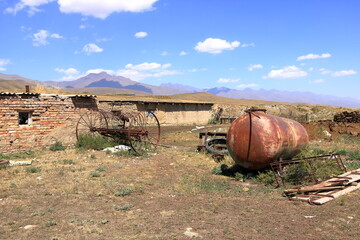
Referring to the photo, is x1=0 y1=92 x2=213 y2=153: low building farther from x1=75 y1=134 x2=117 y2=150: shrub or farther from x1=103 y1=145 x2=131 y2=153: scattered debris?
x1=103 y1=145 x2=131 y2=153: scattered debris

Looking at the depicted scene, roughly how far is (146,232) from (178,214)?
999 mm

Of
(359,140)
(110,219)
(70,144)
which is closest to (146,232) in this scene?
(110,219)

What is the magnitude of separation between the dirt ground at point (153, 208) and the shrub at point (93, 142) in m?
3.60

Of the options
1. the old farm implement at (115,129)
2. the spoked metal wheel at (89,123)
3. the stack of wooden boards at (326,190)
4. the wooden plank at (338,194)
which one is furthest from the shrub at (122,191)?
the spoked metal wheel at (89,123)

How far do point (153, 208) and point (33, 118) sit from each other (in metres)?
8.93

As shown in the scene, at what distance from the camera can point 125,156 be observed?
471 inches

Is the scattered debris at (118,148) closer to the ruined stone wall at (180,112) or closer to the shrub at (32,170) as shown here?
the shrub at (32,170)

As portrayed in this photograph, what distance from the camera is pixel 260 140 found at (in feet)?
25.7

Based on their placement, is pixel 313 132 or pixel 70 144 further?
pixel 313 132

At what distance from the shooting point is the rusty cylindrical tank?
782 cm

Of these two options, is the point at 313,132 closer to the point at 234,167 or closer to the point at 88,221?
the point at 234,167

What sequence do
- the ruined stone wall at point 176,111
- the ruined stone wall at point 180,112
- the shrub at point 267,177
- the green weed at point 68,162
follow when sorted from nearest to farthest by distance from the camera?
the shrub at point 267,177 < the green weed at point 68,162 < the ruined stone wall at point 176,111 < the ruined stone wall at point 180,112

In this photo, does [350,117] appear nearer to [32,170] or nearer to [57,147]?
[57,147]

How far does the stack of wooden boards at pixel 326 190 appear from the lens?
626 cm
